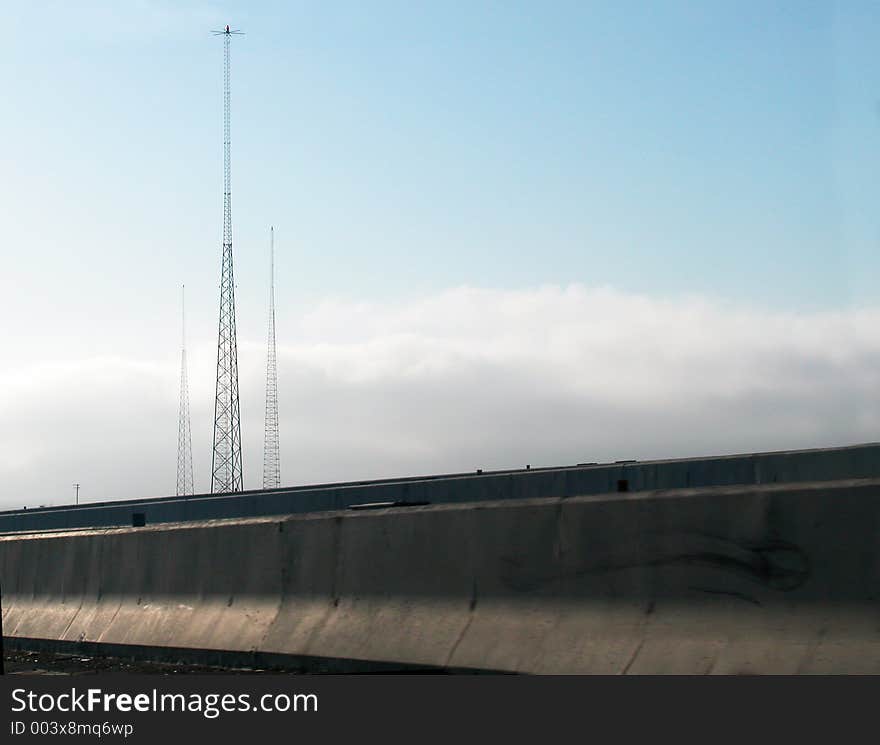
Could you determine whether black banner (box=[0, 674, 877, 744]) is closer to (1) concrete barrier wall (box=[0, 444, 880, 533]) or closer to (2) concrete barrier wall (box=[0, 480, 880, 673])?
(2) concrete barrier wall (box=[0, 480, 880, 673])

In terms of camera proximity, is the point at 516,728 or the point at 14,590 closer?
the point at 516,728

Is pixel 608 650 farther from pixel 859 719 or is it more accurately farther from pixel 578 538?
pixel 859 719

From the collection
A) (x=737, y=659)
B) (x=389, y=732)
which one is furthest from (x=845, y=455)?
(x=389, y=732)

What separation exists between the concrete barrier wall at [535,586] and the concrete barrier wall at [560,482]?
488 centimetres

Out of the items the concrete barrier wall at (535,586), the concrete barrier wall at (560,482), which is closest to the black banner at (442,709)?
the concrete barrier wall at (535,586)

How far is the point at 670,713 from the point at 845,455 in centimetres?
1066

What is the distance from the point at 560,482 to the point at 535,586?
9.88 meters

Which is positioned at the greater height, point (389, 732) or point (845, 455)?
point (845, 455)

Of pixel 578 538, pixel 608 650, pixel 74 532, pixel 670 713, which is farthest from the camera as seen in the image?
pixel 74 532

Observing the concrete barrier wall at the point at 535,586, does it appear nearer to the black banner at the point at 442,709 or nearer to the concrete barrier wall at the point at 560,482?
the black banner at the point at 442,709

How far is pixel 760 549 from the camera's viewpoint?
7730 mm

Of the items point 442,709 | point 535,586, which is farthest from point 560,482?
point 442,709

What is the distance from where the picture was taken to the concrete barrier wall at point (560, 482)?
1684 centimetres

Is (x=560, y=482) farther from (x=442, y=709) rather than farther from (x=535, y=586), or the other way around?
(x=442, y=709)
